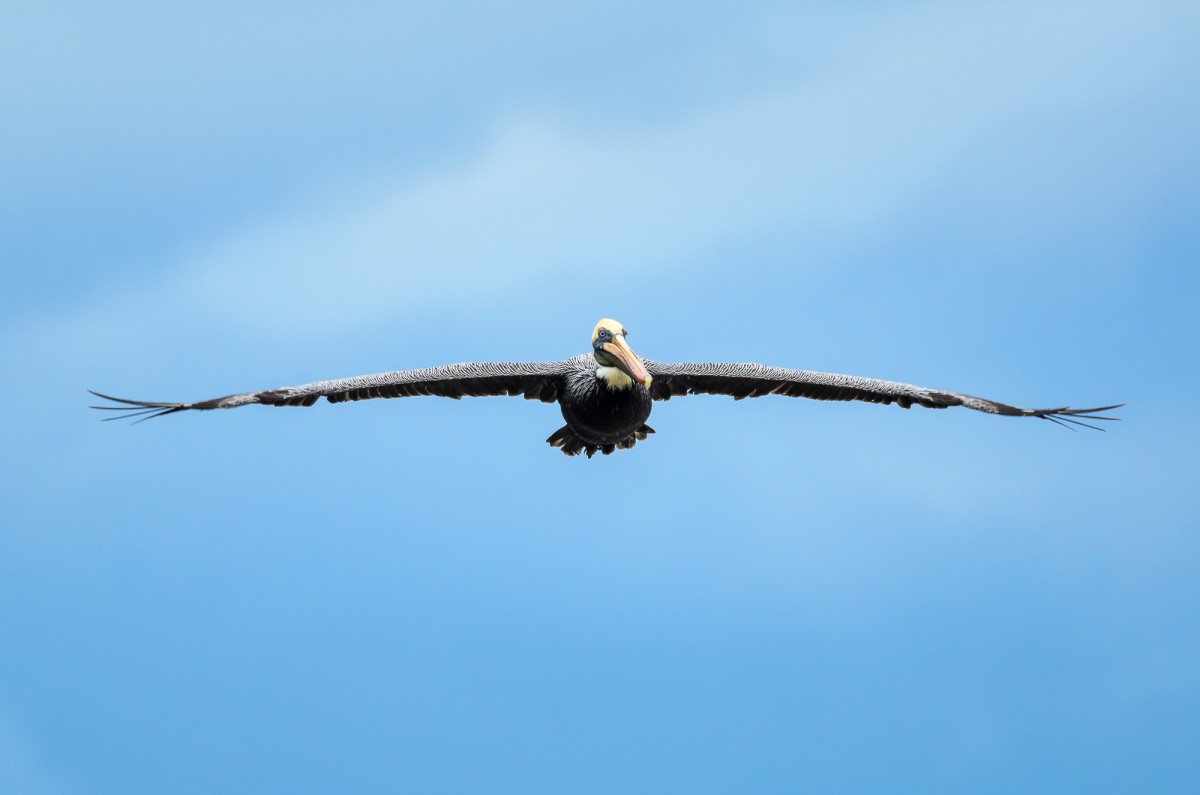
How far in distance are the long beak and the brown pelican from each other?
16mm

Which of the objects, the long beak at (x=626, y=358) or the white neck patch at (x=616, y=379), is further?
the white neck patch at (x=616, y=379)

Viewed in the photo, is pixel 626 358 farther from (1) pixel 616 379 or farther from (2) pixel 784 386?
(2) pixel 784 386

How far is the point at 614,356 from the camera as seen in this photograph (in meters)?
24.0

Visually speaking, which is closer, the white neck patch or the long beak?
the long beak

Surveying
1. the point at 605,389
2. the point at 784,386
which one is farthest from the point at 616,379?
the point at 784,386

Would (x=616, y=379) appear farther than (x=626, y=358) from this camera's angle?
Yes

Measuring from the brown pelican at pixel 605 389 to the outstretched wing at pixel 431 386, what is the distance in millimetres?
16

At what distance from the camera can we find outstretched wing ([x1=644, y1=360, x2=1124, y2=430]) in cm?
2597

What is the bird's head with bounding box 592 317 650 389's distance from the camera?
23.6 m

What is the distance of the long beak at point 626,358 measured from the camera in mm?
23250

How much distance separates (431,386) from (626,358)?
11.3 ft

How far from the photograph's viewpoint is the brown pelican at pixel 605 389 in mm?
24297

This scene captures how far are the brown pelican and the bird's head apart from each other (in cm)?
2

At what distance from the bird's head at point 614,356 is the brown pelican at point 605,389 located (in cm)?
2
